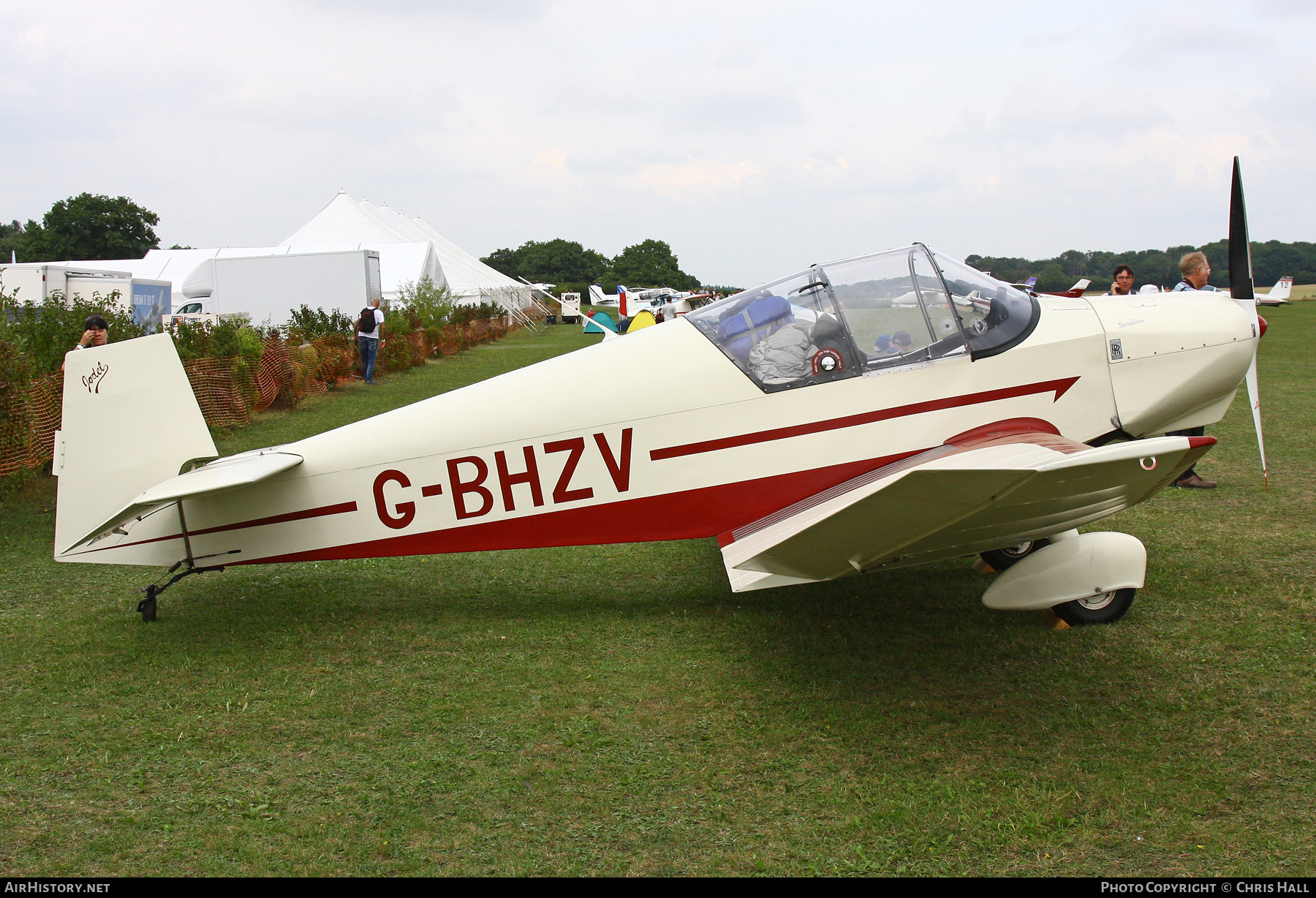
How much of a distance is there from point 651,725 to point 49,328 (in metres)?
8.91

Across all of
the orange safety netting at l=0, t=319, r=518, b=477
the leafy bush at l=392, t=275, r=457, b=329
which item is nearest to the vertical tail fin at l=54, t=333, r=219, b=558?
the orange safety netting at l=0, t=319, r=518, b=477

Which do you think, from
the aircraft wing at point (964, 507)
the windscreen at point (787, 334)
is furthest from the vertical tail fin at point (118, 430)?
the aircraft wing at point (964, 507)

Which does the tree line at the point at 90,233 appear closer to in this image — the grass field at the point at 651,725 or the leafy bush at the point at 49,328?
the leafy bush at the point at 49,328

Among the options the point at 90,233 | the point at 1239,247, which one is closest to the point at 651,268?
the point at 90,233

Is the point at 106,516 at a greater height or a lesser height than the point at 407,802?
greater

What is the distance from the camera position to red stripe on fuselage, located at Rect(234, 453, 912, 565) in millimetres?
4535

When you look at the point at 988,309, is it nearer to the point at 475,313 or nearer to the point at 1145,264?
the point at 1145,264

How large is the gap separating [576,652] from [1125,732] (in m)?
2.43

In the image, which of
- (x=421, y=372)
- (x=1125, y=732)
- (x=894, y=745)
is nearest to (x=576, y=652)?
(x=894, y=745)

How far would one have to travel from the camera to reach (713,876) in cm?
263

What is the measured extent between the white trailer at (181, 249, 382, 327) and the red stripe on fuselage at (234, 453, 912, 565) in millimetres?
21164

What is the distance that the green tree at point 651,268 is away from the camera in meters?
108

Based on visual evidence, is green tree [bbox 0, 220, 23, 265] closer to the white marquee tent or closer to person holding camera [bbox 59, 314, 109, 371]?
the white marquee tent
